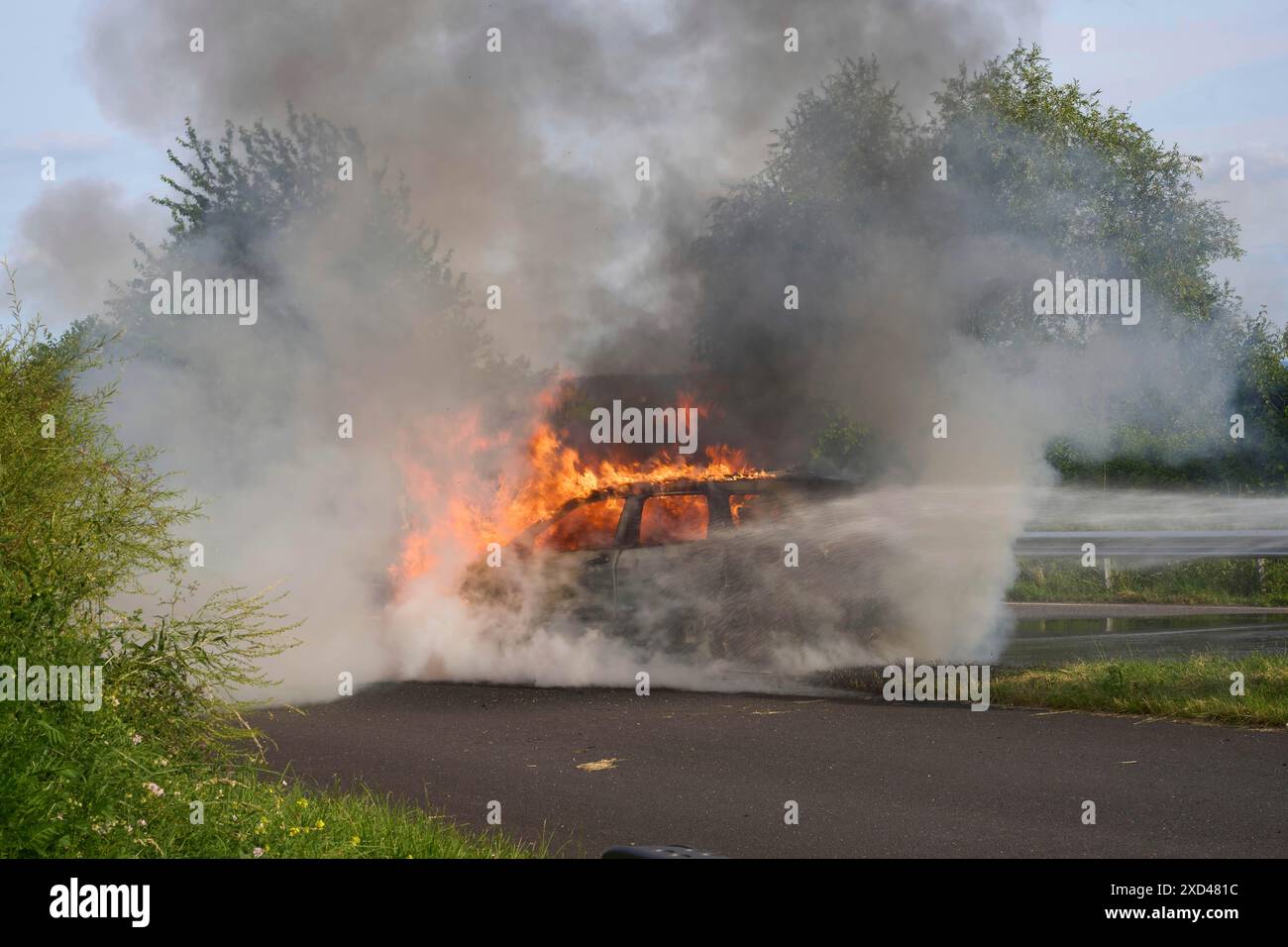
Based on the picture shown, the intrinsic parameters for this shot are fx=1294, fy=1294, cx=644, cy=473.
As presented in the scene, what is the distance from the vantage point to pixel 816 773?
7809 mm

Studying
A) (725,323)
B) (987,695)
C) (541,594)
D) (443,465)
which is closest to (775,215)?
(725,323)

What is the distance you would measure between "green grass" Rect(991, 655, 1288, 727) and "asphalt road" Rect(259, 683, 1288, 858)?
11.9 inches

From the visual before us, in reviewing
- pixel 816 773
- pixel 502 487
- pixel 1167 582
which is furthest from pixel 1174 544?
pixel 816 773

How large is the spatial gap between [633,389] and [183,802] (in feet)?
36.1

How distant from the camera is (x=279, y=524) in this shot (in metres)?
14.0

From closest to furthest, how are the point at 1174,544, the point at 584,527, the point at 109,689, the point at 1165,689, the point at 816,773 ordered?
the point at 109,689, the point at 816,773, the point at 1165,689, the point at 584,527, the point at 1174,544

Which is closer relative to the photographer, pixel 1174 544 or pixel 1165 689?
pixel 1165 689

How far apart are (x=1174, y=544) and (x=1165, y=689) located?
6.12m

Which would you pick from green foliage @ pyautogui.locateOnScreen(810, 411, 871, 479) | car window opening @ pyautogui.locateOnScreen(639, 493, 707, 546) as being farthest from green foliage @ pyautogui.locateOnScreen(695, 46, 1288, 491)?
car window opening @ pyautogui.locateOnScreen(639, 493, 707, 546)

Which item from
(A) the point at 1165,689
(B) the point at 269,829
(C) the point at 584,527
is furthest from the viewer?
(C) the point at 584,527

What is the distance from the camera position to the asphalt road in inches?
247

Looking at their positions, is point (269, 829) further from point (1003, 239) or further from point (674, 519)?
point (1003, 239)

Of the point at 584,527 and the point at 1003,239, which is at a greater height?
the point at 1003,239

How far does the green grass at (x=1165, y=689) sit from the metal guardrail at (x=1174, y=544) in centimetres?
265
